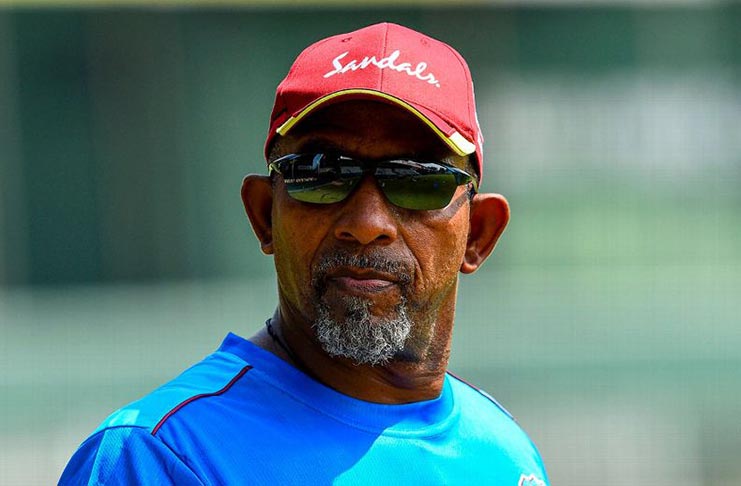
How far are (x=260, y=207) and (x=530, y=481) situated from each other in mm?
916

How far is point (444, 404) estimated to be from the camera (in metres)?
2.56

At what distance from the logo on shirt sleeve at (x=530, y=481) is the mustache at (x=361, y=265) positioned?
0.61 metres

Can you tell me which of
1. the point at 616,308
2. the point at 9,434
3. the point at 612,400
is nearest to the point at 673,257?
the point at 616,308

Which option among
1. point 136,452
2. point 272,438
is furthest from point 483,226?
point 136,452

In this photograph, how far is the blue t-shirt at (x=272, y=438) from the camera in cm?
203

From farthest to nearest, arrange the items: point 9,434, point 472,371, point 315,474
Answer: point 472,371 → point 9,434 → point 315,474

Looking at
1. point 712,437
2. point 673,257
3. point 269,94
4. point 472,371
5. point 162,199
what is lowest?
point 712,437

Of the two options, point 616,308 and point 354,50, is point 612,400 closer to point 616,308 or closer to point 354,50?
point 616,308

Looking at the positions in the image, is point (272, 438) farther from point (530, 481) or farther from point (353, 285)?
point (530, 481)

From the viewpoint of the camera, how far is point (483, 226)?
2.69 meters

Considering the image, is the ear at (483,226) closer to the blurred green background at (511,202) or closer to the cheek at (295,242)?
the cheek at (295,242)

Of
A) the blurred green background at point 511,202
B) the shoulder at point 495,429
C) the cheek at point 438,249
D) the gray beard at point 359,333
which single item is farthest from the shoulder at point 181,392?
the blurred green background at point 511,202

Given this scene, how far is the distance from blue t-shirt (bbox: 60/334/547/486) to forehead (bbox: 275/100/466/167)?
48cm

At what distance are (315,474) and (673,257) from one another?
7082 mm
